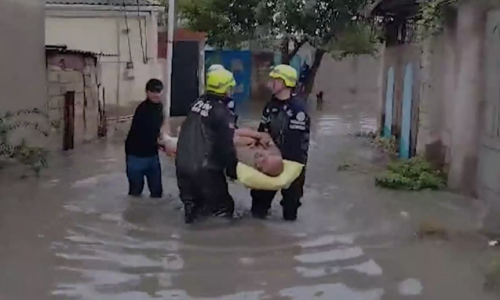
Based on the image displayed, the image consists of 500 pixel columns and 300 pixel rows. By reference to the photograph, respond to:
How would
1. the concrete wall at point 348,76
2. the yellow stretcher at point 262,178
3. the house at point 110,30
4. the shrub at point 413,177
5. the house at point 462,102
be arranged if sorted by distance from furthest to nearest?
the concrete wall at point 348,76
the house at point 110,30
the shrub at point 413,177
the house at point 462,102
the yellow stretcher at point 262,178

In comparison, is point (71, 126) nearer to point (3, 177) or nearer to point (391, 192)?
point (3, 177)

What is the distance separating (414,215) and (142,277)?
3536 millimetres

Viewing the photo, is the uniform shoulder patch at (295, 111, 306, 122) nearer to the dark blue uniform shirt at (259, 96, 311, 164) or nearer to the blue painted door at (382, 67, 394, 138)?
the dark blue uniform shirt at (259, 96, 311, 164)

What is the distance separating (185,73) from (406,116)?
476 inches

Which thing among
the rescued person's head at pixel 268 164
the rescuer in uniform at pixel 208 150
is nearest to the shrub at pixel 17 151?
the rescuer in uniform at pixel 208 150

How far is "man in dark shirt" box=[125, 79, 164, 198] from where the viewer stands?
9.29 m

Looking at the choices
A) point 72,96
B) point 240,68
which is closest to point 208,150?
point 72,96

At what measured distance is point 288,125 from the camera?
26.5 ft

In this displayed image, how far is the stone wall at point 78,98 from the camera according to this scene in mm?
13914

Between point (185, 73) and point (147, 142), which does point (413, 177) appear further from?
point (185, 73)

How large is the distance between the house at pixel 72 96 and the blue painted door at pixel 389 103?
5630mm

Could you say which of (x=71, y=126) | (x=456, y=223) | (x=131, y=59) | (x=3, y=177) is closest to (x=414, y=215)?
(x=456, y=223)

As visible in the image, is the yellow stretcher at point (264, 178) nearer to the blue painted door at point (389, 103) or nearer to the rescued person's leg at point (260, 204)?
the rescued person's leg at point (260, 204)

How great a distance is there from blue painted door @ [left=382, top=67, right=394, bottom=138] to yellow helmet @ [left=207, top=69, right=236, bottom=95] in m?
8.07
